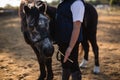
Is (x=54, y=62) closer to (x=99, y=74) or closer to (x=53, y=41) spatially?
(x=99, y=74)

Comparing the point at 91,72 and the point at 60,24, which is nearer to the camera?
the point at 60,24

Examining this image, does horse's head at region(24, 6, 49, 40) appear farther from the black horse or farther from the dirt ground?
the dirt ground

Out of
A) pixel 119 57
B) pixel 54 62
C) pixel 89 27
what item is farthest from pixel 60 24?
pixel 119 57

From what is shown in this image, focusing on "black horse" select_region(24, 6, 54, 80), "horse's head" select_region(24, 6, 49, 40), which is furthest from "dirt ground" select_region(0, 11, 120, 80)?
"horse's head" select_region(24, 6, 49, 40)

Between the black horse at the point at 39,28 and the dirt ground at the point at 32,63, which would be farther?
the dirt ground at the point at 32,63

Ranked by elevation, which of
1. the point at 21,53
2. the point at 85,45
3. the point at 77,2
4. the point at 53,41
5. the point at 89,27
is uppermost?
the point at 77,2

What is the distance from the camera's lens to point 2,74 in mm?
5926

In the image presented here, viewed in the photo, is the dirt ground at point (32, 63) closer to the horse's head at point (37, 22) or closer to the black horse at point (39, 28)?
the black horse at point (39, 28)

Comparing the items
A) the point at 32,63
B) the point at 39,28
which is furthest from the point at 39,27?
the point at 32,63

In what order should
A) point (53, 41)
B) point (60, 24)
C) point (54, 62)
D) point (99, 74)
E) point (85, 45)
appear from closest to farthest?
point (60, 24), point (53, 41), point (99, 74), point (85, 45), point (54, 62)

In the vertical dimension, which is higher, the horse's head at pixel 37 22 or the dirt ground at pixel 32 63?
the horse's head at pixel 37 22

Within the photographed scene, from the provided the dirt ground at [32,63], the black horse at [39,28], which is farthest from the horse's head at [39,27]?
the dirt ground at [32,63]

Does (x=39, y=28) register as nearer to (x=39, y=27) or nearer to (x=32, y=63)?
(x=39, y=27)

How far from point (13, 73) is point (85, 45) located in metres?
1.84
